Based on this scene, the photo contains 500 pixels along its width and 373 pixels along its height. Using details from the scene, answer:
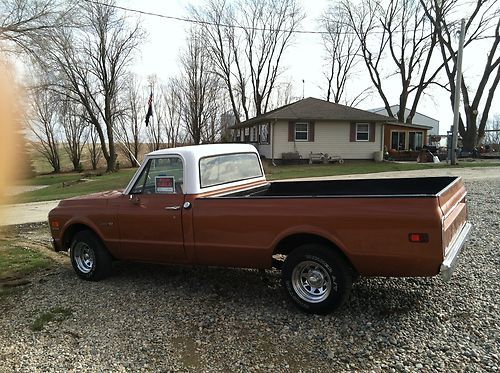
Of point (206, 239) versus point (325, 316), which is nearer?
point (325, 316)

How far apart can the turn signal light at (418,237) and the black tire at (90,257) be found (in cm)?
372

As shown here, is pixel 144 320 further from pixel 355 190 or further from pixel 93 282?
pixel 355 190

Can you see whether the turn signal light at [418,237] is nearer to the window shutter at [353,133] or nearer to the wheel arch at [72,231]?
the wheel arch at [72,231]

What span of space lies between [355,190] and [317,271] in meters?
2.13

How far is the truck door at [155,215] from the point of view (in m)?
4.89

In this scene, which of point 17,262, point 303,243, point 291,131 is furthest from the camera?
point 291,131

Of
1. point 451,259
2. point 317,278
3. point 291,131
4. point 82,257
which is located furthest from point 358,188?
point 291,131

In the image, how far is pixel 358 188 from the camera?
6.00m

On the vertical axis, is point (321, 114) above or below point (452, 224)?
above

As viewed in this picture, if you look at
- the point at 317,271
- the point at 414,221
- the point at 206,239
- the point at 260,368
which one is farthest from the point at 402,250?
the point at 206,239

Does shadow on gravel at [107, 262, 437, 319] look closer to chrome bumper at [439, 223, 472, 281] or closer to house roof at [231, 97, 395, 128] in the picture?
chrome bumper at [439, 223, 472, 281]

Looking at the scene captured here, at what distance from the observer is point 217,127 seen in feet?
138

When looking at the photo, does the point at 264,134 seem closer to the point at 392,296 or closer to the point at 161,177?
the point at 161,177

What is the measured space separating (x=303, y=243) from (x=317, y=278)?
1.20 ft
